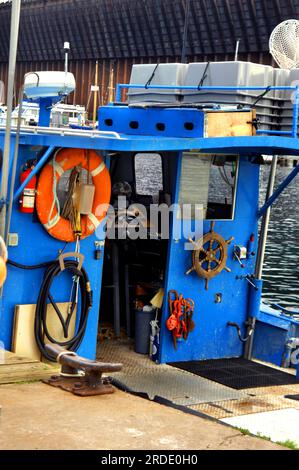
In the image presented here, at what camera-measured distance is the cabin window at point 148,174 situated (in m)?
10.7

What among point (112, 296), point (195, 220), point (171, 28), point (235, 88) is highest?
point (171, 28)

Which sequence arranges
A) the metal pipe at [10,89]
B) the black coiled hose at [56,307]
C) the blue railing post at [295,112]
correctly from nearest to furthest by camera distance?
the metal pipe at [10,89]
the black coiled hose at [56,307]
the blue railing post at [295,112]

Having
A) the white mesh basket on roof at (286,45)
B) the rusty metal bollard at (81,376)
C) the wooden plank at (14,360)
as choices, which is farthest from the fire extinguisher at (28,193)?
the white mesh basket on roof at (286,45)

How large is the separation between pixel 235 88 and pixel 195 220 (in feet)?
5.40

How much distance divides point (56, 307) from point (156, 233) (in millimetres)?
1957

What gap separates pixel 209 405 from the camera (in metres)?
9.10

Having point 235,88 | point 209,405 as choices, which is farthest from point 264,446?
point 235,88

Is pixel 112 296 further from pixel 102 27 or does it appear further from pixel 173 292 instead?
pixel 102 27

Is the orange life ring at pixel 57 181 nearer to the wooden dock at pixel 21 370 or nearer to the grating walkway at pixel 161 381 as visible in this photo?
the wooden dock at pixel 21 370

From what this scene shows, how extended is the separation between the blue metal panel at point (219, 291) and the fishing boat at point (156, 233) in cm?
2

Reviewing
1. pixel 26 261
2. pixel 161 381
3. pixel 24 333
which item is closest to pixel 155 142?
pixel 26 261

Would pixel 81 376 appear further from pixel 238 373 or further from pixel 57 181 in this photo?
pixel 238 373

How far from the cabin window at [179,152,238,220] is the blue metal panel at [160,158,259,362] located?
11cm

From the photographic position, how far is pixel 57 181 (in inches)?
351
